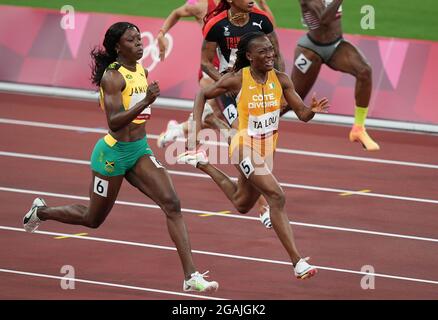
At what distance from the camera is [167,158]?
59.2ft

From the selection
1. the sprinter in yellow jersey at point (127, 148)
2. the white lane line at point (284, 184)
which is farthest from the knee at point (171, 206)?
the white lane line at point (284, 184)

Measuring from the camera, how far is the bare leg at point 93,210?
11781 millimetres

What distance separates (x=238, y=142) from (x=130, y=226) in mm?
2773

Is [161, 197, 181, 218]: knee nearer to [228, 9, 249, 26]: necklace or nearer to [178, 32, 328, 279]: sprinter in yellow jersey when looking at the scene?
[178, 32, 328, 279]: sprinter in yellow jersey

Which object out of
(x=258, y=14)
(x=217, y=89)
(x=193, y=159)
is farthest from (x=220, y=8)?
(x=217, y=89)

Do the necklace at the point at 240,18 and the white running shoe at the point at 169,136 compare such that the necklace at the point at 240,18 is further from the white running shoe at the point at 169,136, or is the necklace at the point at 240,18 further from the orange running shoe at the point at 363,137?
the white running shoe at the point at 169,136

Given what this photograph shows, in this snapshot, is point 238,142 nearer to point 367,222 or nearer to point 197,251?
point 197,251

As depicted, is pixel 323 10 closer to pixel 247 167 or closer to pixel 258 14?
pixel 258 14

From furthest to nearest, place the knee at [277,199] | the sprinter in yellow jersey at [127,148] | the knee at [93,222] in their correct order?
the knee at [93,222], the knee at [277,199], the sprinter in yellow jersey at [127,148]

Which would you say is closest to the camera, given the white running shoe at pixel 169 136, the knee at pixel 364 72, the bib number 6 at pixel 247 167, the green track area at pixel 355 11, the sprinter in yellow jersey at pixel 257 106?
the sprinter in yellow jersey at pixel 257 106

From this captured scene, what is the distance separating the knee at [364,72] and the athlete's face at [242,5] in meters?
3.18

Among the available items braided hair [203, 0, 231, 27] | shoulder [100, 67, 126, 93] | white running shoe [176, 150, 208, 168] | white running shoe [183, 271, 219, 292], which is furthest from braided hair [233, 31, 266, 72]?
white running shoe [183, 271, 219, 292]

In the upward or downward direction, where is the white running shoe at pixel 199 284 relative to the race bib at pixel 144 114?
downward

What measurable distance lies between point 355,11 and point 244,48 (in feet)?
42.7
